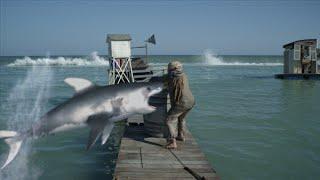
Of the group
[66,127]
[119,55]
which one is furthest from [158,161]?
[119,55]

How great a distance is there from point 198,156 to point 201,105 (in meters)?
11.7

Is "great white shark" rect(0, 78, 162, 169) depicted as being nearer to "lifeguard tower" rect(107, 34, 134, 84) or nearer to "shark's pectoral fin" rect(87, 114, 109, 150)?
"shark's pectoral fin" rect(87, 114, 109, 150)

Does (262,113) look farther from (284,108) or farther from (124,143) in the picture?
(124,143)

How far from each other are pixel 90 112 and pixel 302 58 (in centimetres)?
3334

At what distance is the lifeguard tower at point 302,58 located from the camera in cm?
3478

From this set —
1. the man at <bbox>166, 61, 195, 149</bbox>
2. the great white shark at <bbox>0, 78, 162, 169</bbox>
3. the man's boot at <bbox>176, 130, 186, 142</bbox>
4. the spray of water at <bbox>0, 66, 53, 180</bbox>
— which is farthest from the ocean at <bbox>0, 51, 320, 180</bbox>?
the great white shark at <bbox>0, 78, 162, 169</bbox>

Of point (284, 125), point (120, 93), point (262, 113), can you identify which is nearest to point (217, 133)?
point (284, 125)

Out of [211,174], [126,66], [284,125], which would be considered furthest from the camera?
[126,66]

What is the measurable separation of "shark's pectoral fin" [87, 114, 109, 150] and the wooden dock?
6.45ft

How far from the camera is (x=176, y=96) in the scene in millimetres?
8117

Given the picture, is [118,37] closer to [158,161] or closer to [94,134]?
[158,161]

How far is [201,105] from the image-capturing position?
19359 mm

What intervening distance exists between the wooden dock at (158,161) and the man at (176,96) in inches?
14.8

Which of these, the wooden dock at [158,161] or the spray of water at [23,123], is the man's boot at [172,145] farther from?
the spray of water at [23,123]
